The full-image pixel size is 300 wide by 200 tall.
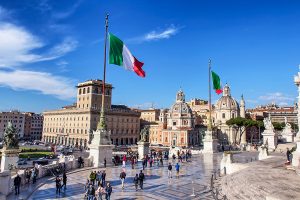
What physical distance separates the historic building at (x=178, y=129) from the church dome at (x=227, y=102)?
1179 centimetres

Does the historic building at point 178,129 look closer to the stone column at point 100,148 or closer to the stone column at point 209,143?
the stone column at point 209,143

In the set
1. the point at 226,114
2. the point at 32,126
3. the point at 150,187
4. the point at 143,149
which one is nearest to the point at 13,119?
the point at 32,126

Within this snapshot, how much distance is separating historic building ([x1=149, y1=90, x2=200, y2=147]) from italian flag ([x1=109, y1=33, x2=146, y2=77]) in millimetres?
74704

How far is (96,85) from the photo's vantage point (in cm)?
10738

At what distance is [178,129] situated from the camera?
330ft

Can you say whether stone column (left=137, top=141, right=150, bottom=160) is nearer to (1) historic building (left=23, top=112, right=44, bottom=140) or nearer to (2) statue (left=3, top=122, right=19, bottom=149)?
(2) statue (left=3, top=122, right=19, bottom=149)

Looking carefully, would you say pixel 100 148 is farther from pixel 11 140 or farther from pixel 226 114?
pixel 226 114

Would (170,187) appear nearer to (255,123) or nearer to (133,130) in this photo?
(255,123)

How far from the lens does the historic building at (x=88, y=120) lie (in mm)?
98188

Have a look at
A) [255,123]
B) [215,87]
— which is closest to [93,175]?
[215,87]

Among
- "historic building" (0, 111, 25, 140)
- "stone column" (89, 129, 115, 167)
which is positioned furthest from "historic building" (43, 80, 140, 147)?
"stone column" (89, 129, 115, 167)

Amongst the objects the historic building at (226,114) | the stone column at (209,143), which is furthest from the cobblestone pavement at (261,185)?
the historic building at (226,114)

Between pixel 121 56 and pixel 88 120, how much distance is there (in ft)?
243

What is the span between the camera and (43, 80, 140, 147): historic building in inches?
3866
